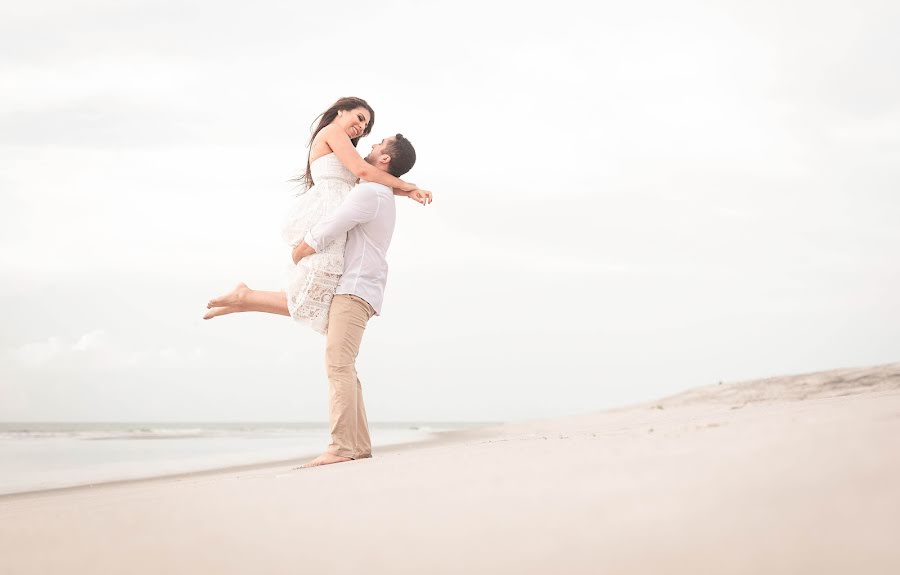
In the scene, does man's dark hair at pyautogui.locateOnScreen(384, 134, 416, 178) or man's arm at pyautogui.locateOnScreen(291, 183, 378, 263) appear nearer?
man's arm at pyautogui.locateOnScreen(291, 183, 378, 263)

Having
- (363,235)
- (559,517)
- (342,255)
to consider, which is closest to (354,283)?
(342,255)

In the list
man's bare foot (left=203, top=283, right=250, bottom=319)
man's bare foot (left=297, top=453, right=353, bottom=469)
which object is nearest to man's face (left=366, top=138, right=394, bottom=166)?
man's bare foot (left=203, top=283, right=250, bottom=319)

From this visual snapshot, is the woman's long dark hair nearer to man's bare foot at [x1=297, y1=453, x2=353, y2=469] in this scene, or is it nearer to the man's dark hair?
the man's dark hair

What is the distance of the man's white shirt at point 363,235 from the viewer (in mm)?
4176

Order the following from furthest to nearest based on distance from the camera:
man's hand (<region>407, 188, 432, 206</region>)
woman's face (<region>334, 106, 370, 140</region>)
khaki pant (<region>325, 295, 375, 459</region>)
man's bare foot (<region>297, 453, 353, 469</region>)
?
woman's face (<region>334, 106, 370, 140</region>) < man's hand (<region>407, 188, 432, 206</region>) < khaki pant (<region>325, 295, 375, 459</region>) < man's bare foot (<region>297, 453, 353, 469</region>)

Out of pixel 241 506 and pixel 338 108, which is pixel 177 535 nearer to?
pixel 241 506

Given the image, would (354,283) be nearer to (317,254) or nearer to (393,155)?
(317,254)

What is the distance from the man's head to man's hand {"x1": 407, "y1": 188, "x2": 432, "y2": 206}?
0.21 meters

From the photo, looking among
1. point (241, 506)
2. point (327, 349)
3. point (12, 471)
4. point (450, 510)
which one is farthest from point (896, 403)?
point (12, 471)

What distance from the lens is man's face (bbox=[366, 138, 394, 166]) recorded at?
4484mm

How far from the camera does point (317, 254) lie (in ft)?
14.0

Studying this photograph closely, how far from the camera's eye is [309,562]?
1.55 m

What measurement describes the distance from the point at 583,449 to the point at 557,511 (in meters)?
0.75

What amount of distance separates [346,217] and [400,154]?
59 cm
